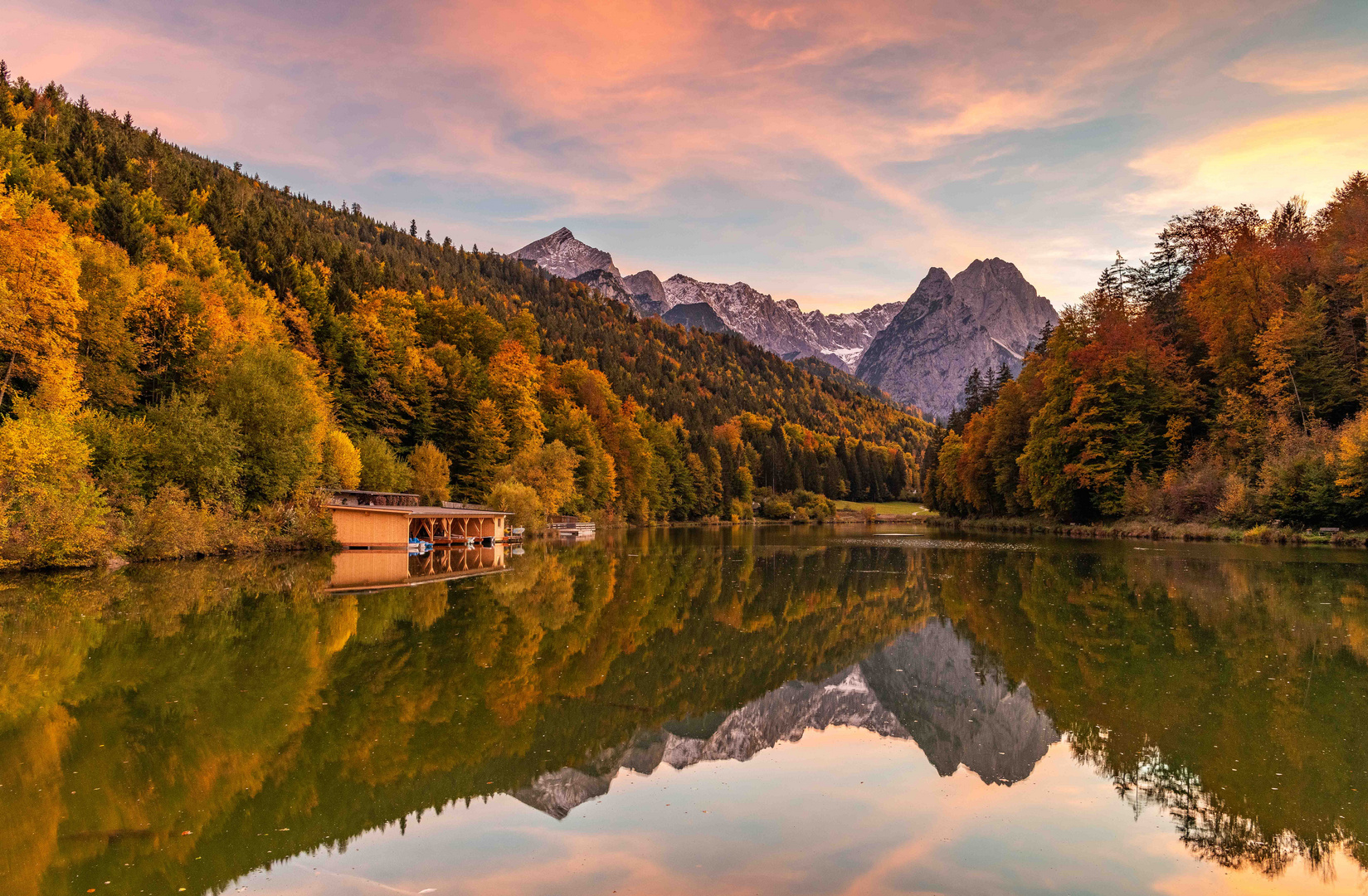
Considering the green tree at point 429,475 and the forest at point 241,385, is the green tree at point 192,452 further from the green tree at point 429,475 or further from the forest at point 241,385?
the green tree at point 429,475

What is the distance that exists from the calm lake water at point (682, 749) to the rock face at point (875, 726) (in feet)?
0.21

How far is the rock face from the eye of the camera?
955 centimetres

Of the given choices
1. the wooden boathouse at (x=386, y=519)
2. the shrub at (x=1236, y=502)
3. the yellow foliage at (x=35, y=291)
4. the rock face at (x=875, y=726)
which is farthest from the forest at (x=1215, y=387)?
the yellow foliage at (x=35, y=291)

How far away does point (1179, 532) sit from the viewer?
1921 inches

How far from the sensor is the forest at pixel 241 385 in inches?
1198

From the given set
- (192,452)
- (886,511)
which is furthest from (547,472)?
(886,511)

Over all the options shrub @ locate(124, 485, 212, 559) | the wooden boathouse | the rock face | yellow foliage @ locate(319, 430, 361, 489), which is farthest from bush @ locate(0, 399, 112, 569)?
the rock face

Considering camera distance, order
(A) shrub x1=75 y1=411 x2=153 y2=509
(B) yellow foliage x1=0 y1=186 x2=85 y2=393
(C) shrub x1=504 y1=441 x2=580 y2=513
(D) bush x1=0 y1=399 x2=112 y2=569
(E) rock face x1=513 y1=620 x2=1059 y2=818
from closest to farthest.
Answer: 1. (E) rock face x1=513 y1=620 x2=1059 y2=818
2. (D) bush x1=0 y1=399 x2=112 y2=569
3. (B) yellow foliage x1=0 y1=186 x2=85 y2=393
4. (A) shrub x1=75 y1=411 x2=153 y2=509
5. (C) shrub x1=504 y1=441 x2=580 y2=513

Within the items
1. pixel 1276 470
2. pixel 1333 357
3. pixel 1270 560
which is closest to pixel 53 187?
pixel 1270 560

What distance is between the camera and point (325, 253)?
79.4m

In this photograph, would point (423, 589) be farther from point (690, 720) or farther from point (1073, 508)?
point (1073, 508)

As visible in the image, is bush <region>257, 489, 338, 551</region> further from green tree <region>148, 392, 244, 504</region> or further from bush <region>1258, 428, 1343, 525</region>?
bush <region>1258, 428, 1343, 525</region>

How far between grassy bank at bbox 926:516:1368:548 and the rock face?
37.7 meters

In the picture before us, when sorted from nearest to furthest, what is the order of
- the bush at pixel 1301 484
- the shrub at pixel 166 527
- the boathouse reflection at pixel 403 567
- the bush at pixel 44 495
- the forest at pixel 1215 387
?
the bush at pixel 44 495 < the boathouse reflection at pixel 403 567 < the shrub at pixel 166 527 < the bush at pixel 1301 484 < the forest at pixel 1215 387
